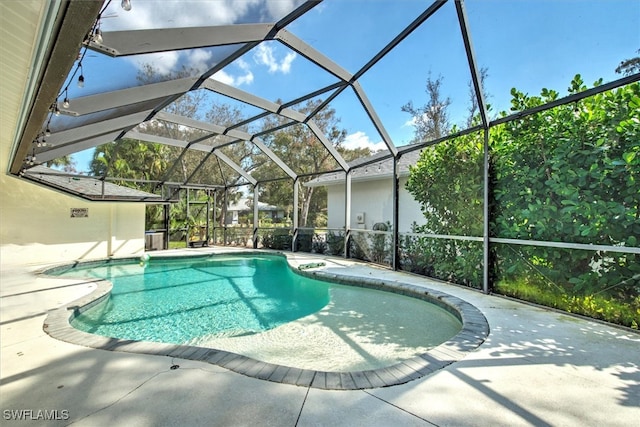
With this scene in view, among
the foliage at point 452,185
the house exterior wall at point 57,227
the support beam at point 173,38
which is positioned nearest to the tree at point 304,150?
the house exterior wall at point 57,227

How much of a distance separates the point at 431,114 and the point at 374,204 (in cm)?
473

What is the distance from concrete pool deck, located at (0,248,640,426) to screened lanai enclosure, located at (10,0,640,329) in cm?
162

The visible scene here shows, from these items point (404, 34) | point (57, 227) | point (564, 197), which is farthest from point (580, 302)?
point (57, 227)

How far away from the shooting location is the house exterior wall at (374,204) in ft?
34.7

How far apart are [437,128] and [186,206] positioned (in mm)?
12749

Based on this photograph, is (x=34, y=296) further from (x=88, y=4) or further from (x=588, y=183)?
(x=588, y=183)

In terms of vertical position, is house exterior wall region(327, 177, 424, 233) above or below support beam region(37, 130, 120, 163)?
below

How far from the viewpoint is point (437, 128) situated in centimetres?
789

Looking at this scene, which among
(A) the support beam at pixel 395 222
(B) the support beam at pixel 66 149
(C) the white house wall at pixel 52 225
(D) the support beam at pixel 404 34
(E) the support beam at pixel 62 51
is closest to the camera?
(E) the support beam at pixel 62 51

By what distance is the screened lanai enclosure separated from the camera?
155 inches

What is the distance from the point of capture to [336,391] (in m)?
2.52

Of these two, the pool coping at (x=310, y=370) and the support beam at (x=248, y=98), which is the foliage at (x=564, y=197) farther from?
the support beam at (x=248, y=98)

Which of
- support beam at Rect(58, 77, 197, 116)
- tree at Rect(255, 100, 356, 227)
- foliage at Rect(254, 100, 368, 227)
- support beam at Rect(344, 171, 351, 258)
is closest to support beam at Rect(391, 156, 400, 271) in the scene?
support beam at Rect(344, 171, 351, 258)

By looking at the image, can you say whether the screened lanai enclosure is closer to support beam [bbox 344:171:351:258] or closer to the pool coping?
the pool coping
